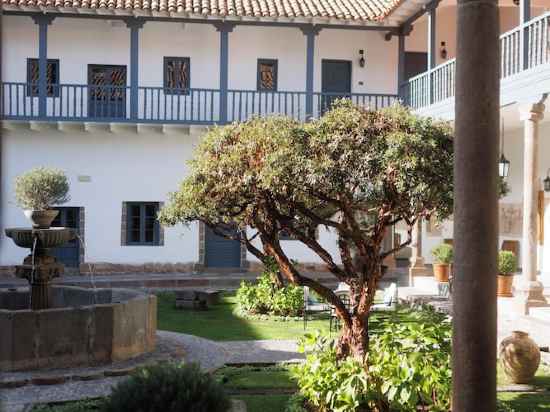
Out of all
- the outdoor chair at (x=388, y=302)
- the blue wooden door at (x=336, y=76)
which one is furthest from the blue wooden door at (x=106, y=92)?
the outdoor chair at (x=388, y=302)

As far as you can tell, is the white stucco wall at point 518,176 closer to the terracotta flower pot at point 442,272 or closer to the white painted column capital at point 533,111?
the terracotta flower pot at point 442,272

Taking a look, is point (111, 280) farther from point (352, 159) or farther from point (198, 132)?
point (352, 159)

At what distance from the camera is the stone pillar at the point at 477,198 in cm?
273

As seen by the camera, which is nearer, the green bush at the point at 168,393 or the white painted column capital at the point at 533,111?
the green bush at the point at 168,393

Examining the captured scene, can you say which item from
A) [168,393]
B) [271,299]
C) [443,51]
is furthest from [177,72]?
[168,393]

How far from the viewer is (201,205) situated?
23.0 feet

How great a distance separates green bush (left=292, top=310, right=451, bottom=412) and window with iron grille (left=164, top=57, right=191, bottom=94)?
14.6 m

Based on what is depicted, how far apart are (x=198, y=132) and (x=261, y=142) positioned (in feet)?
43.2

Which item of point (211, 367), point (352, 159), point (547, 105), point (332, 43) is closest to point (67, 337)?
point (211, 367)

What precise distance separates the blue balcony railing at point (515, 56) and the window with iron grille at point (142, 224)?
313 inches

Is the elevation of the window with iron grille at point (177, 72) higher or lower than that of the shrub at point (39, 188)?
higher

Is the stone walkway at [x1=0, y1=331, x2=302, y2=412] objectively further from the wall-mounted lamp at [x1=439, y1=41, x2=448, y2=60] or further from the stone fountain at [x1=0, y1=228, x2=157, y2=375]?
the wall-mounted lamp at [x1=439, y1=41, x2=448, y2=60]

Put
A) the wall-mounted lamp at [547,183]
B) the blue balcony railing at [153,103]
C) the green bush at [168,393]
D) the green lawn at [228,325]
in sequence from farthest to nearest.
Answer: the blue balcony railing at [153,103] < the wall-mounted lamp at [547,183] < the green lawn at [228,325] < the green bush at [168,393]

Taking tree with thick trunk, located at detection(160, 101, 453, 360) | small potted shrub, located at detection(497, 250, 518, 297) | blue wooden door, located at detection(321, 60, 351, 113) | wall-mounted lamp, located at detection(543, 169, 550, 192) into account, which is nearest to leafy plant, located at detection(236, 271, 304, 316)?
small potted shrub, located at detection(497, 250, 518, 297)
